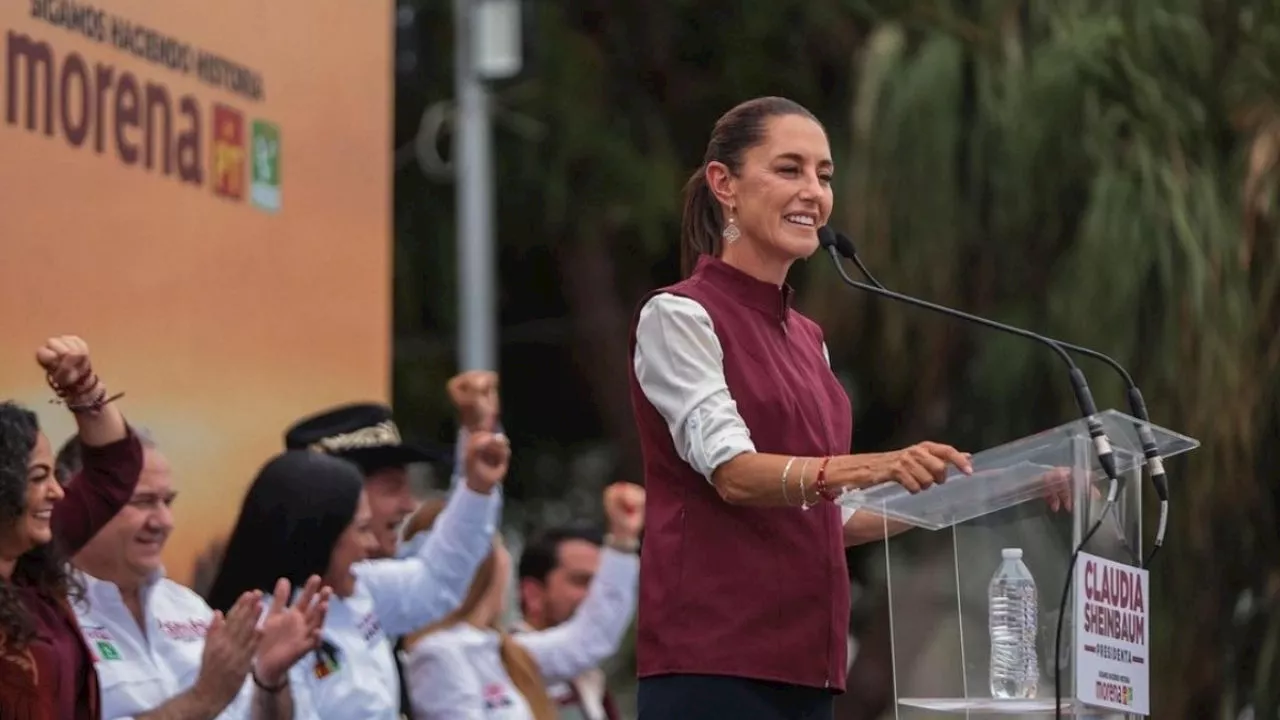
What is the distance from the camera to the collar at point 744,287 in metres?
3.99

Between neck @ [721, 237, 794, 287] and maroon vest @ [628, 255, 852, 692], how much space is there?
0.07 feet

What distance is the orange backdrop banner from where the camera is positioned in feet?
17.8

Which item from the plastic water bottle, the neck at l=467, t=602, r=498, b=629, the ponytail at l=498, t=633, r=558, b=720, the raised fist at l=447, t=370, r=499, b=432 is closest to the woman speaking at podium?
the plastic water bottle

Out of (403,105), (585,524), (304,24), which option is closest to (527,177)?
(403,105)

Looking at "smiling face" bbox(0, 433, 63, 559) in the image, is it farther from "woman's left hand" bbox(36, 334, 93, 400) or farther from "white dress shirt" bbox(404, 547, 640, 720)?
"white dress shirt" bbox(404, 547, 640, 720)

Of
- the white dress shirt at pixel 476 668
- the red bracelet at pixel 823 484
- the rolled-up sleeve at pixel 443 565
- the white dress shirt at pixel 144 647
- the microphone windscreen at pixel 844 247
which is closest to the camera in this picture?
the red bracelet at pixel 823 484

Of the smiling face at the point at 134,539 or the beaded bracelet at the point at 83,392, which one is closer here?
the beaded bracelet at the point at 83,392

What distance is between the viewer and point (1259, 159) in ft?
27.6

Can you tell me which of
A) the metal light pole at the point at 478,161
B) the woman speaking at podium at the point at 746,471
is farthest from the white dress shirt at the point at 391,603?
the metal light pole at the point at 478,161

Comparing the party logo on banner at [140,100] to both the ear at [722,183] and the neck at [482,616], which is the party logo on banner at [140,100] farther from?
the ear at [722,183]

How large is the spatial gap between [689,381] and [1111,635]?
2.52 ft

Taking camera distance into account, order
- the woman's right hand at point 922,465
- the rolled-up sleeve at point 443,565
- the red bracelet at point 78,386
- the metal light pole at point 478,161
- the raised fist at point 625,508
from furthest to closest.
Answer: the metal light pole at point 478,161 → the raised fist at point 625,508 → the rolled-up sleeve at point 443,565 → the red bracelet at point 78,386 → the woman's right hand at point 922,465

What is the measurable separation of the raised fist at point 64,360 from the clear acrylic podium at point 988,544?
1.47 m

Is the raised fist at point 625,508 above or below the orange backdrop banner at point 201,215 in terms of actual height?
below
